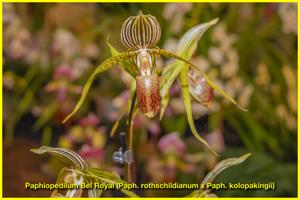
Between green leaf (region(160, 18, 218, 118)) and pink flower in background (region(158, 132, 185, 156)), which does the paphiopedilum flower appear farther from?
pink flower in background (region(158, 132, 185, 156))

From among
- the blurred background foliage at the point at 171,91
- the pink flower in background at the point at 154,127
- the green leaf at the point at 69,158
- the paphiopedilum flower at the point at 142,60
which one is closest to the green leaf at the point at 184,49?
the paphiopedilum flower at the point at 142,60

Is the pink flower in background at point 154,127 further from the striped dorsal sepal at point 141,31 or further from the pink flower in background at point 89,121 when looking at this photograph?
the striped dorsal sepal at point 141,31

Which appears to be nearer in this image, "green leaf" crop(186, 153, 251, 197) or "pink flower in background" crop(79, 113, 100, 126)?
"green leaf" crop(186, 153, 251, 197)

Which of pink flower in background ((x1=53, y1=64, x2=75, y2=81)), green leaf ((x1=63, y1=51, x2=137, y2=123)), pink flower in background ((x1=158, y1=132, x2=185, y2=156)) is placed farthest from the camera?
pink flower in background ((x1=53, y1=64, x2=75, y2=81))

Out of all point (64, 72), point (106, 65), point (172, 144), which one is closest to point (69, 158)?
point (106, 65)

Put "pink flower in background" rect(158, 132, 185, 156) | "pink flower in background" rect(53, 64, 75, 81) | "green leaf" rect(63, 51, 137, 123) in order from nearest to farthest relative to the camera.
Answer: "green leaf" rect(63, 51, 137, 123)
"pink flower in background" rect(158, 132, 185, 156)
"pink flower in background" rect(53, 64, 75, 81)

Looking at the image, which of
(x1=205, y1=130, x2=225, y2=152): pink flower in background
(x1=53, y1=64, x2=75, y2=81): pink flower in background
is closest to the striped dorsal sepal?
(x1=205, y1=130, x2=225, y2=152): pink flower in background

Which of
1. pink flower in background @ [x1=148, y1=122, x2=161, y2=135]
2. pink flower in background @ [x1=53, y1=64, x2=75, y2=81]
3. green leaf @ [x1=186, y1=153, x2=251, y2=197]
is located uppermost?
pink flower in background @ [x1=53, y1=64, x2=75, y2=81]

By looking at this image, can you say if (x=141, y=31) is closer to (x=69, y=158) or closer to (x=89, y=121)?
(x=69, y=158)
